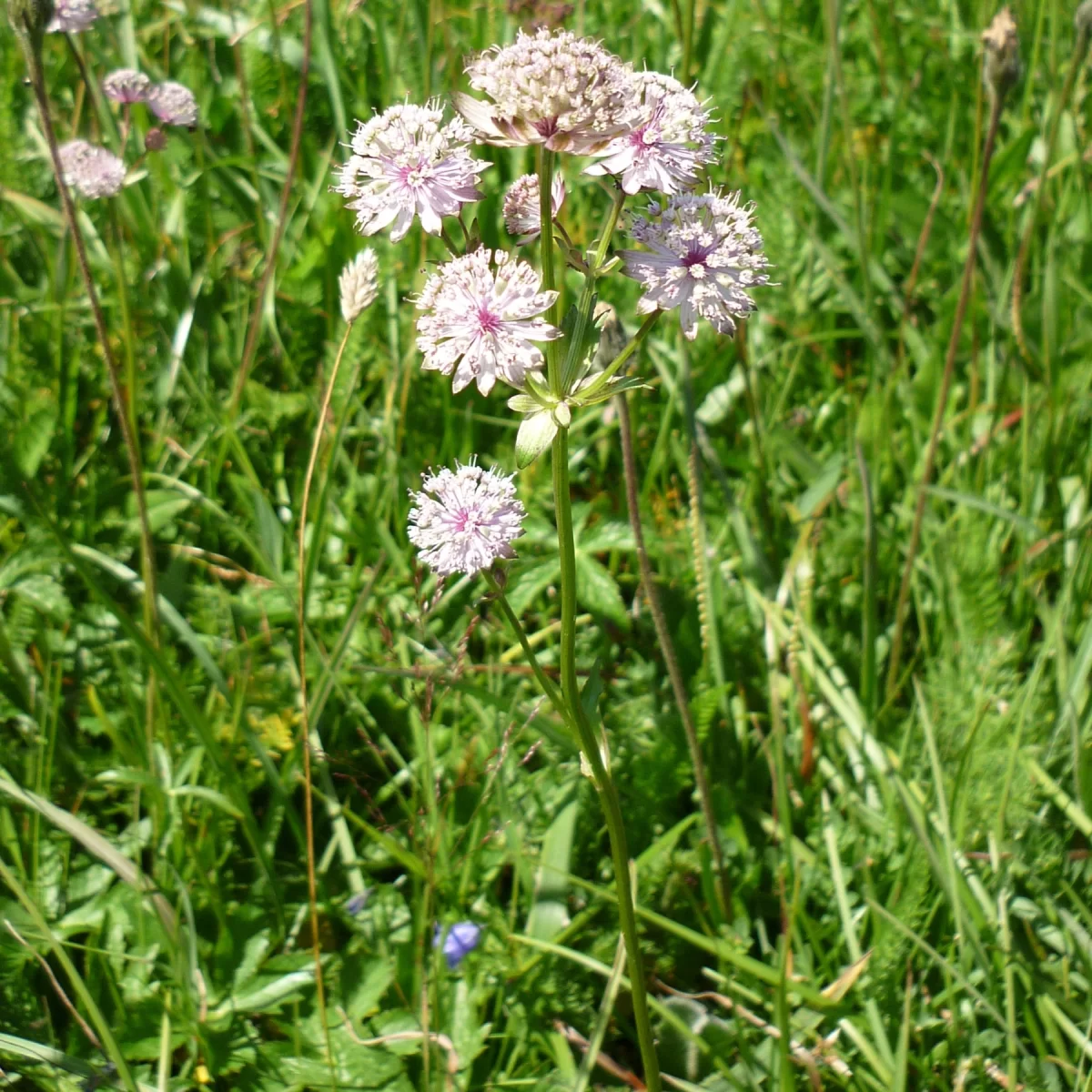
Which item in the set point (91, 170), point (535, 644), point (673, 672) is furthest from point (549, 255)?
point (91, 170)

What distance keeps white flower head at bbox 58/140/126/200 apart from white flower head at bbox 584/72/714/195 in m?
1.28

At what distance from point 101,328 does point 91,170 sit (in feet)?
2.11

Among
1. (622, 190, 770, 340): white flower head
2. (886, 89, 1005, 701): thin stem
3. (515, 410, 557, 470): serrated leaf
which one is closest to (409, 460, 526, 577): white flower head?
(515, 410, 557, 470): serrated leaf

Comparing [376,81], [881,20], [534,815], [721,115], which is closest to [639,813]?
[534,815]

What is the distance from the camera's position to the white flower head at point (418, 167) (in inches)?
47.1

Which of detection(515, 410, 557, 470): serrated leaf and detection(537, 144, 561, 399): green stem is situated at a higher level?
detection(537, 144, 561, 399): green stem

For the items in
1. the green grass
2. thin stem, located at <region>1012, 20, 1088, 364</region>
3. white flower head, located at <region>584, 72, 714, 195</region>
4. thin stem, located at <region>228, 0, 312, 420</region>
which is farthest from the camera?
thin stem, located at <region>228, 0, 312, 420</region>

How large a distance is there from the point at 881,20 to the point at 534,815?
2769 millimetres

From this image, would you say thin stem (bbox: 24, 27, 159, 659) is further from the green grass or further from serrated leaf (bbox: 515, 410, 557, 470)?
serrated leaf (bbox: 515, 410, 557, 470)

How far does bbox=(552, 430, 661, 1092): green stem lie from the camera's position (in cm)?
118

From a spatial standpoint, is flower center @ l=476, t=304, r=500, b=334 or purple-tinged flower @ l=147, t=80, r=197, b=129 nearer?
flower center @ l=476, t=304, r=500, b=334

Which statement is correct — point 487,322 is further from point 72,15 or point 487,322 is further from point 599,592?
point 72,15

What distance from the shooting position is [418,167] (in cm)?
121

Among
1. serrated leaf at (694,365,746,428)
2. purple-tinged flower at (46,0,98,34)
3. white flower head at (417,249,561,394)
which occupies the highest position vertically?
purple-tinged flower at (46,0,98,34)
